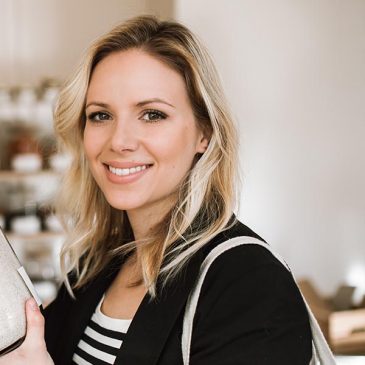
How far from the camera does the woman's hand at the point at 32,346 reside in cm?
78

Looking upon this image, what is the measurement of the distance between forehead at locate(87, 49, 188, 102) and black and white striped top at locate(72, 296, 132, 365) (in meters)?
0.35

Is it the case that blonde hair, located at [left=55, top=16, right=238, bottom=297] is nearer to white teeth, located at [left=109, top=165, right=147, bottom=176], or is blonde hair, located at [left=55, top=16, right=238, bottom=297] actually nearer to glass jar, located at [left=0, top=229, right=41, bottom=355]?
white teeth, located at [left=109, top=165, right=147, bottom=176]

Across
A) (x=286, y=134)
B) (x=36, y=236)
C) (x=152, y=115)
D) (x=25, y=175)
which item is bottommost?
(x=36, y=236)

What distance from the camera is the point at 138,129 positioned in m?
0.96

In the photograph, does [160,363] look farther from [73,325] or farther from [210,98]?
[210,98]

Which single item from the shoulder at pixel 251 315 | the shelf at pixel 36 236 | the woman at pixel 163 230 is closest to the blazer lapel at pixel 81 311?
the woman at pixel 163 230

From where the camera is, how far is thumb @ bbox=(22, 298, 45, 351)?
2.56 feet

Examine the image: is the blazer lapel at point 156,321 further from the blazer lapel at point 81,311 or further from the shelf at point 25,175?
the shelf at point 25,175

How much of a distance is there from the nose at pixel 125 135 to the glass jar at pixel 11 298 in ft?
0.84

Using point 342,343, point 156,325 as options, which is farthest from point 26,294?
point 342,343

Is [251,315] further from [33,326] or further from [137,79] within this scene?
[137,79]

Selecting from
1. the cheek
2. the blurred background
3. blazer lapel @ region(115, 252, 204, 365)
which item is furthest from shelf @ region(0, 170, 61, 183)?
blazer lapel @ region(115, 252, 204, 365)

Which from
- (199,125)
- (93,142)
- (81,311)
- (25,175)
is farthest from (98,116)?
(25,175)

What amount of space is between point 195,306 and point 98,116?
0.37 m
